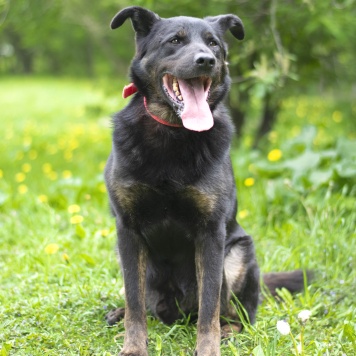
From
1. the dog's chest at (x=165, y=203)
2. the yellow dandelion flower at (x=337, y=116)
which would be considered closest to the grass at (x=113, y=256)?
the dog's chest at (x=165, y=203)

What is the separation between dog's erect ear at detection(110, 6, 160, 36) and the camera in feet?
9.45

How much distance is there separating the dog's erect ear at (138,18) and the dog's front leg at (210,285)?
1.10 metres

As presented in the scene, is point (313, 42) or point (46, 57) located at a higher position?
point (313, 42)

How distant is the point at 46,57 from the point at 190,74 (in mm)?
40397

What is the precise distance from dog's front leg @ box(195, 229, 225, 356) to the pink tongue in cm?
51

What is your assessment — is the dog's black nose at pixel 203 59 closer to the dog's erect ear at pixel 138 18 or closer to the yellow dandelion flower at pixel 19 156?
the dog's erect ear at pixel 138 18

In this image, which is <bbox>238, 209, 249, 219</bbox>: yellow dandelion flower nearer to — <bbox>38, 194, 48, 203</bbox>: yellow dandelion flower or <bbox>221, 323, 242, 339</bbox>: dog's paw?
<bbox>221, 323, 242, 339</bbox>: dog's paw

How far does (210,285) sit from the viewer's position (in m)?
2.74

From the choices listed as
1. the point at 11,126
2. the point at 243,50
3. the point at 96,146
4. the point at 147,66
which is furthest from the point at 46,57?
the point at 147,66

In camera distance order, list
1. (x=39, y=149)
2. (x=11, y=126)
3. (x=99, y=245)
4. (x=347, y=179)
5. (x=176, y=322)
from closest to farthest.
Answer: (x=176, y=322) → (x=99, y=245) → (x=347, y=179) → (x=39, y=149) → (x=11, y=126)

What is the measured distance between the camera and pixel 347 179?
467 cm

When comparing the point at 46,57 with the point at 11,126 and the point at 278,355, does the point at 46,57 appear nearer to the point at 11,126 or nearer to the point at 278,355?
the point at 11,126

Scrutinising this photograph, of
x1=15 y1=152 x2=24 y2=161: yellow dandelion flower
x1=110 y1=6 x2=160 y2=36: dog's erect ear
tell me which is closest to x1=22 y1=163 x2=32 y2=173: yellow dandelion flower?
x1=15 y1=152 x2=24 y2=161: yellow dandelion flower

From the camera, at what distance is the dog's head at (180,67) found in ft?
8.82
